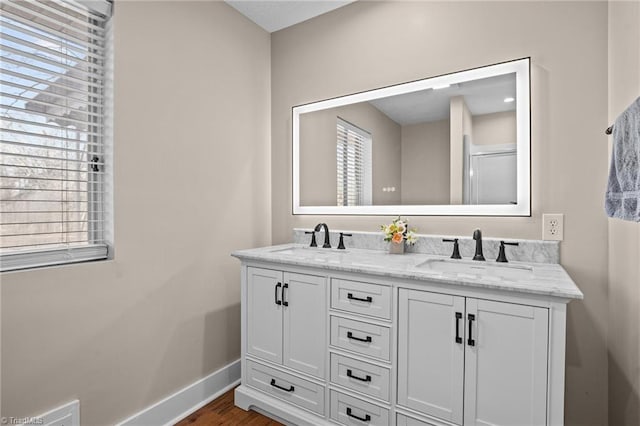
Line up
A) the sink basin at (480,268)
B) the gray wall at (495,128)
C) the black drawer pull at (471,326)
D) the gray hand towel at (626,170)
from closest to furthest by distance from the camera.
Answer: the gray hand towel at (626,170), the black drawer pull at (471,326), the sink basin at (480,268), the gray wall at (495,128)

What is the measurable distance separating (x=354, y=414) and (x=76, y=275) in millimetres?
1456

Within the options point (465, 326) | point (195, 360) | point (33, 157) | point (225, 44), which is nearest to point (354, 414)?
point (465, 326)

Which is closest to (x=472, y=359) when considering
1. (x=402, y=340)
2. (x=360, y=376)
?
(x=402, y=340)

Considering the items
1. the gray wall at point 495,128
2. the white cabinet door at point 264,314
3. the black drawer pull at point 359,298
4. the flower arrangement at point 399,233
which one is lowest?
the white cabinet door at point 264,314

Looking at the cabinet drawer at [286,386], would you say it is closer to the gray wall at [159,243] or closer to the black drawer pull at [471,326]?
the gray wall at [159,243]

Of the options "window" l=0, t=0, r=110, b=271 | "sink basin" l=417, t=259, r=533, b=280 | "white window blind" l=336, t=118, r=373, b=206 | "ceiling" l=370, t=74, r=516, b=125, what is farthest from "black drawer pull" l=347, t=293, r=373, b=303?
"window" l=0, t=0, r=110, b=271

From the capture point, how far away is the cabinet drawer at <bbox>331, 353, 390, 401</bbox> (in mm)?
1470

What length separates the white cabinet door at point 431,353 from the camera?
1302 mm

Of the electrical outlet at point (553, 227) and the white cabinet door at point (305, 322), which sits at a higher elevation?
the electrical outlet at point (553, 227)

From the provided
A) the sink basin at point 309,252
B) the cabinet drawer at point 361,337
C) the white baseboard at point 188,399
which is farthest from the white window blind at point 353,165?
the white baseboard at point 188,399

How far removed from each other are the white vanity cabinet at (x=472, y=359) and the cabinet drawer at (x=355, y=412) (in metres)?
0.13

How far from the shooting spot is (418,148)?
1976 mm

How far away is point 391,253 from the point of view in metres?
1.92

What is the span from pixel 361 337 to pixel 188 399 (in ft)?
3.89
